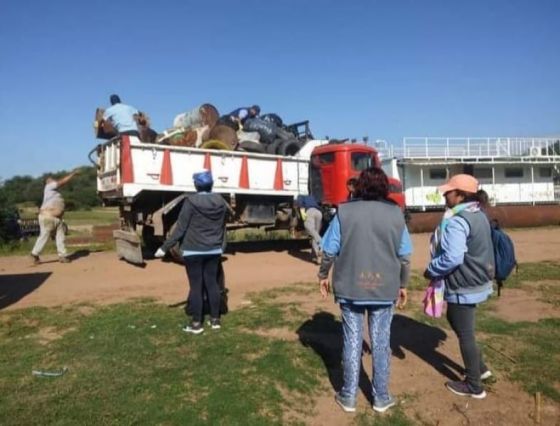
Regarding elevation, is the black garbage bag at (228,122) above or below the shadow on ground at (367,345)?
above

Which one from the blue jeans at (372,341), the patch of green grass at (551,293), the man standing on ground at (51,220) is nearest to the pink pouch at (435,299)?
the blue jeans at (372,341)

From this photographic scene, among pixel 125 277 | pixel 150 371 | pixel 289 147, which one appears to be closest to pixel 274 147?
pixel 289 147

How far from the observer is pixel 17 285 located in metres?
8.77

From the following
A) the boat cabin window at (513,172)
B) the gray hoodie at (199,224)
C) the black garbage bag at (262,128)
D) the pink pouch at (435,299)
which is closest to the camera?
the pink pouch at (435,299)

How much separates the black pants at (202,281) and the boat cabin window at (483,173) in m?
23.0

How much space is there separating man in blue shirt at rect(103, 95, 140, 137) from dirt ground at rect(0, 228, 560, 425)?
281cm

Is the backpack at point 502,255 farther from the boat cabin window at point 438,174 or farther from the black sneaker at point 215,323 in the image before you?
the boat cabin window at point 438,174

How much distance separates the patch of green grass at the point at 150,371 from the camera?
12.3ft

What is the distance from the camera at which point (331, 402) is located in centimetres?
408

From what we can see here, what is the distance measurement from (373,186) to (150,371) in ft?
8.18

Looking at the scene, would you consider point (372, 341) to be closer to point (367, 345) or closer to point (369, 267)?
point (369, 267)

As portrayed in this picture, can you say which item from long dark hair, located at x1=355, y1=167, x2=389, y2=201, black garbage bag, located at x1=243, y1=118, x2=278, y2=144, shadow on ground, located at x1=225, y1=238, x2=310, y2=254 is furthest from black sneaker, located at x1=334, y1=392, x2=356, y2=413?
black garbage bag, located at x1=243, y1=118, x2=278, y2=144

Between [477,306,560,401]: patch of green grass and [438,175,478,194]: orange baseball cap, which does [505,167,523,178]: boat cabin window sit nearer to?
[477,306,560,401]: patch of green grass

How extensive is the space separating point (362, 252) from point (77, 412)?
2325 millimetres
